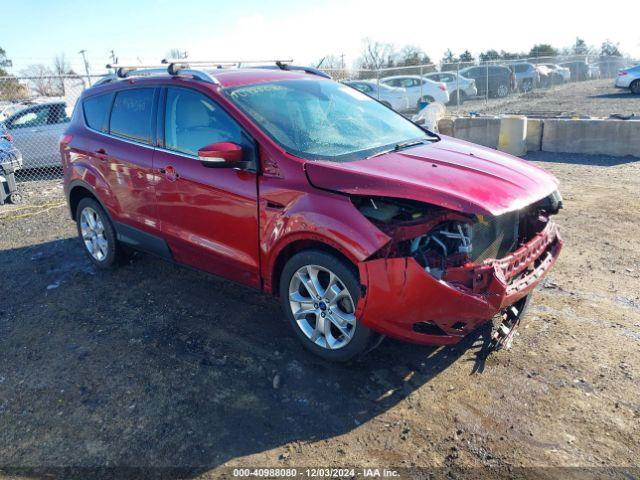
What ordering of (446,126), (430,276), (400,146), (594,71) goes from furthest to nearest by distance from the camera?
(594,71) → (446,126) → (400,146) → (430,276)

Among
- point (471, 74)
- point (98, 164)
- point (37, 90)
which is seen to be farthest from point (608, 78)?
point (98, 164)

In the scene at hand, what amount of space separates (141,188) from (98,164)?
80cm

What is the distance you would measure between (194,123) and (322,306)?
1.84 meters

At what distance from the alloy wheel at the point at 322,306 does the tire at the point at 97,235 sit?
100 inches

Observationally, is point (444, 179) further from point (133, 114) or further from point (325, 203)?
point (133, 114)

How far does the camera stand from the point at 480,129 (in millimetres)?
11141

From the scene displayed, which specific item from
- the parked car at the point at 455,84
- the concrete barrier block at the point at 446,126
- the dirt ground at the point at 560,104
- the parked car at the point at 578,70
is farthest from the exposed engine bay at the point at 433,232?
the parked car at the point at 578,70

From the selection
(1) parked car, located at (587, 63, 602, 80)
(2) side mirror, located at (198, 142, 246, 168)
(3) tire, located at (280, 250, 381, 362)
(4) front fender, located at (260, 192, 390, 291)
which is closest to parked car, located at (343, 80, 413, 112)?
(2) side mirror, located at (198, 142, 246, 168)

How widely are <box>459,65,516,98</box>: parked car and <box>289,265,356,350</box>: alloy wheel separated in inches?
850

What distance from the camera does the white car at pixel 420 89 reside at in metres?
20.0

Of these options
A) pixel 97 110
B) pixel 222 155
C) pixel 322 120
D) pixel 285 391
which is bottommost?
pixel 285 391

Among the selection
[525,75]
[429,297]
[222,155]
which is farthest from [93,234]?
[525,75]

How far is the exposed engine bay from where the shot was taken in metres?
3.08

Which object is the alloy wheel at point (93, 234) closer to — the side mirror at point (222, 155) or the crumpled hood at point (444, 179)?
the side mirror at point (222, 155)
